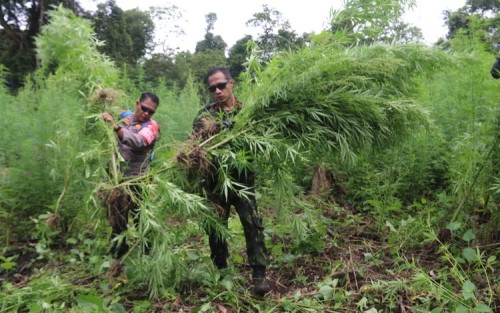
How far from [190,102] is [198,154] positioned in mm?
4448

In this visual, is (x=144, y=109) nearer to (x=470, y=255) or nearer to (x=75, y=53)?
(x=75, y=53)

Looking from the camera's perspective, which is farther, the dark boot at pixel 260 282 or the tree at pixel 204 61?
the tree at pixel 204 61

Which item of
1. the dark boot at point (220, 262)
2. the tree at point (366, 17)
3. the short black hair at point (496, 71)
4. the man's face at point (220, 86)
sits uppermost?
the tree at point (366, 17)

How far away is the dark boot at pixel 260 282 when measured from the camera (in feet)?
10.3

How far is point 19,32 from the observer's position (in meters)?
17.7

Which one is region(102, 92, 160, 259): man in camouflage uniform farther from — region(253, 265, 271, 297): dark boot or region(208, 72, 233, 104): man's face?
region(253, 265, 271, 297): dark boot

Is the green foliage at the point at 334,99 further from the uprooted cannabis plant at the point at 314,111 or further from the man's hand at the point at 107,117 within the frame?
the man's hand at the point at 107,117

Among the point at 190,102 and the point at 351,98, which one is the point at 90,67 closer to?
the point at 351,98

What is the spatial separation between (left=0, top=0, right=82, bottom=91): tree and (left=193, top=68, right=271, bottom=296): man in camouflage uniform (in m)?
15.2

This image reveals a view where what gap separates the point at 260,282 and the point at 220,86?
1650 millimetres

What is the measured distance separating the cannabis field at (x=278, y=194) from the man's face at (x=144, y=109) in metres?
0.24

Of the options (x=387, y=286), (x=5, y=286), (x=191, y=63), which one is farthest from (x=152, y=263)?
(x=191, y=63)

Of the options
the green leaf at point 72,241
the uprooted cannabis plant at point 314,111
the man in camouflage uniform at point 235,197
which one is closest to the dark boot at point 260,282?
the man in camouflage uniform at point 235,197

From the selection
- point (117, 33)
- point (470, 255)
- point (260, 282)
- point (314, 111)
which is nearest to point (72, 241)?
point (260, 282)
